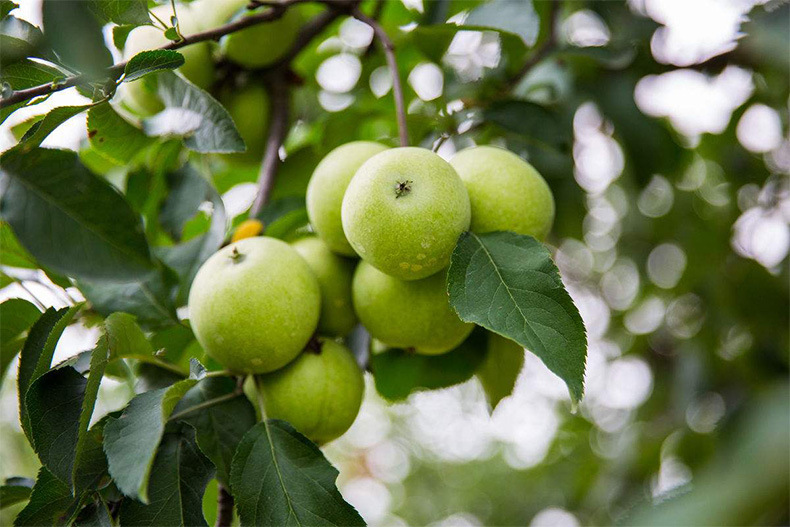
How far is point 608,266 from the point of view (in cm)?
348

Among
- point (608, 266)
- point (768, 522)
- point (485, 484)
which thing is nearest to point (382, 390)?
point (768, 522)

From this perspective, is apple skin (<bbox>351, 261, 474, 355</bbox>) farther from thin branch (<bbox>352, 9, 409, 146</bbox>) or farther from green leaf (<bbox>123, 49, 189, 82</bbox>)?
green leaf (<bbox>123, 49, 189, 82</bbox>)

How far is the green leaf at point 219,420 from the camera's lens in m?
1.19

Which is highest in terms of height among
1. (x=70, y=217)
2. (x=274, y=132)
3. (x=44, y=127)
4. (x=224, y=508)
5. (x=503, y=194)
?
(x=44, y=127)

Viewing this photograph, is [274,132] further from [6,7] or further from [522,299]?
[522,299]

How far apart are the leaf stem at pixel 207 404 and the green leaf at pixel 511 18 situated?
901mm

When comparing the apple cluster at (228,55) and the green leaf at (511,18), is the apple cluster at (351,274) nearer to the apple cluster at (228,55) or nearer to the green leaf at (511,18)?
the green leaf at (511,18)

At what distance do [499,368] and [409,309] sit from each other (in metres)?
0.38

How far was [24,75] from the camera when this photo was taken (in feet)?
3.56

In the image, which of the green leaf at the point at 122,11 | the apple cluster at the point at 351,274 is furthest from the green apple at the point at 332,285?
the green leaf at the point at 122,11

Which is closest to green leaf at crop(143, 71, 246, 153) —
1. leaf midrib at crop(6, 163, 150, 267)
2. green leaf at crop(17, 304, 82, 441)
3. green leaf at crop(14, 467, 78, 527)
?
leaf midrib at crop(6, 163, 150, 267)

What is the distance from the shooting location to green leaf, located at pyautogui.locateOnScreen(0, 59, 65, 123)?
42.1 inches

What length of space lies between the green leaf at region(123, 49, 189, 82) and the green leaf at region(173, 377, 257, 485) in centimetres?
56

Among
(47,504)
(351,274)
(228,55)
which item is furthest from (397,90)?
(47,504)
